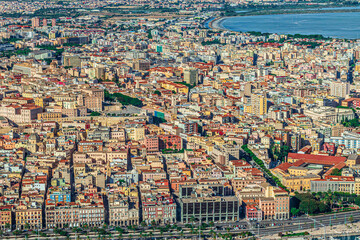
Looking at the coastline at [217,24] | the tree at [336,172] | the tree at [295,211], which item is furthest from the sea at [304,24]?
the tree at [295,211]

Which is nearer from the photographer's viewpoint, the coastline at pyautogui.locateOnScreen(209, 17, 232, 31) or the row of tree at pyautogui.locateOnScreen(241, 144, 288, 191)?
the row of tree at pyautogui.locateOnScreen(241, 144, 288, 191)

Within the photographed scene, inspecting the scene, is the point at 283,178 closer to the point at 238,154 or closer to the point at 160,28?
the point at 238,154

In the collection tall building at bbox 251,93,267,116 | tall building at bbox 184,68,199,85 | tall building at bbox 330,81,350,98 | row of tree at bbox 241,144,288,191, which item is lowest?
tall building at bbox 184,68,199,85

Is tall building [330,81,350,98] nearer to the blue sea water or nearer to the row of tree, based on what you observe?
the row of tree

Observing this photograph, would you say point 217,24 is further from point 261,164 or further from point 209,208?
point 209,208

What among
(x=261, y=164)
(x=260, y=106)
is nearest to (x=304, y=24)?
(x=260, y=106)

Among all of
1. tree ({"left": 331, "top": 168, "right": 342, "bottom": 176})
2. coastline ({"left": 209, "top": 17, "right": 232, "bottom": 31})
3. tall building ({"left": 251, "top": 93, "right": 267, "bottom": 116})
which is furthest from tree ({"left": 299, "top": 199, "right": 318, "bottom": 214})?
coastline ({"left": 209, "top": 17, "right": 232, "bottom": 31})

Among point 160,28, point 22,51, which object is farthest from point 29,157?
point 160,28
